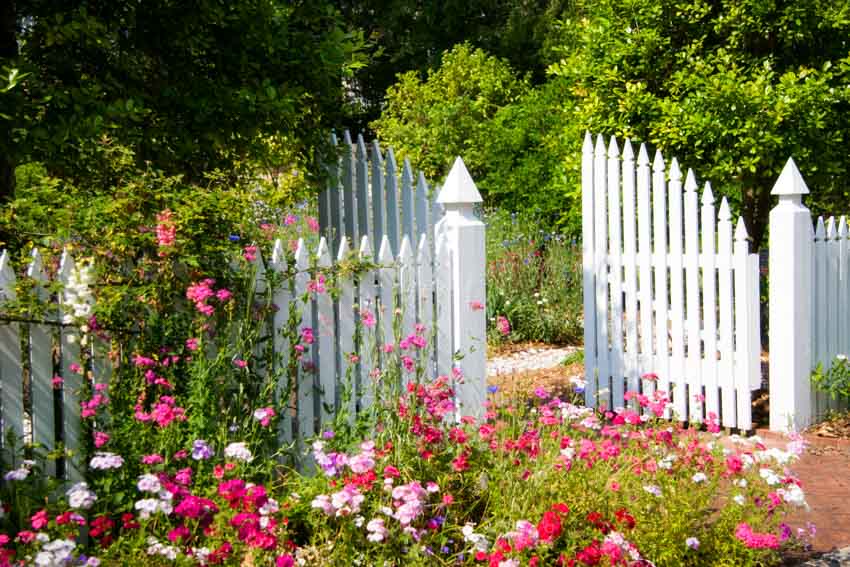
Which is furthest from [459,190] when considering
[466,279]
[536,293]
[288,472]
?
[536,293]

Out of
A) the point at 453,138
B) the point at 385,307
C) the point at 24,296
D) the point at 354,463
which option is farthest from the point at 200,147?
the point at 453,138

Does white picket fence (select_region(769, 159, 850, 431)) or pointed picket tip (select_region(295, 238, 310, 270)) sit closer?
pointed picket tip (select_region(295, 238, 310, 270))

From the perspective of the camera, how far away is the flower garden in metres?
2.98

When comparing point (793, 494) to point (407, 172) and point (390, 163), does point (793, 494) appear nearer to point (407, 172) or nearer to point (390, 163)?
point (407, 172)

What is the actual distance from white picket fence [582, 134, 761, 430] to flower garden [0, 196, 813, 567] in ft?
6.36

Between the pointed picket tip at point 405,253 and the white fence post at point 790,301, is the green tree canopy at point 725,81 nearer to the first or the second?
the white fence post at point 790,301

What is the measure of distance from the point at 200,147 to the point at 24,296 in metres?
2.34

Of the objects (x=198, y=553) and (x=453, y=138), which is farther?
(x=453, y=138)

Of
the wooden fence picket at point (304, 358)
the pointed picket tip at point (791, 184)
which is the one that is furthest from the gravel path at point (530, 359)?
the wooden fence picket at point (304, 358)

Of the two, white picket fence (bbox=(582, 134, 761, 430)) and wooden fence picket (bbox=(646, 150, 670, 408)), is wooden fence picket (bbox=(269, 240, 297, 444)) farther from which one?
wooden fence picket (bbox=(646, 150, 670, 408))

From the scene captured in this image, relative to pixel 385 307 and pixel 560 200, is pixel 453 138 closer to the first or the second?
pixel 560 200

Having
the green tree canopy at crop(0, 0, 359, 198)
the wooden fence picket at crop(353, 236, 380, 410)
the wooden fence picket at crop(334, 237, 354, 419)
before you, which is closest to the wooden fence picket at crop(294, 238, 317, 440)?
the wooden fence picket at crop(334, 237, 354, 419)

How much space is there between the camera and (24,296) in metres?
3.34

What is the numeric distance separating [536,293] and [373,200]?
3397 mm
